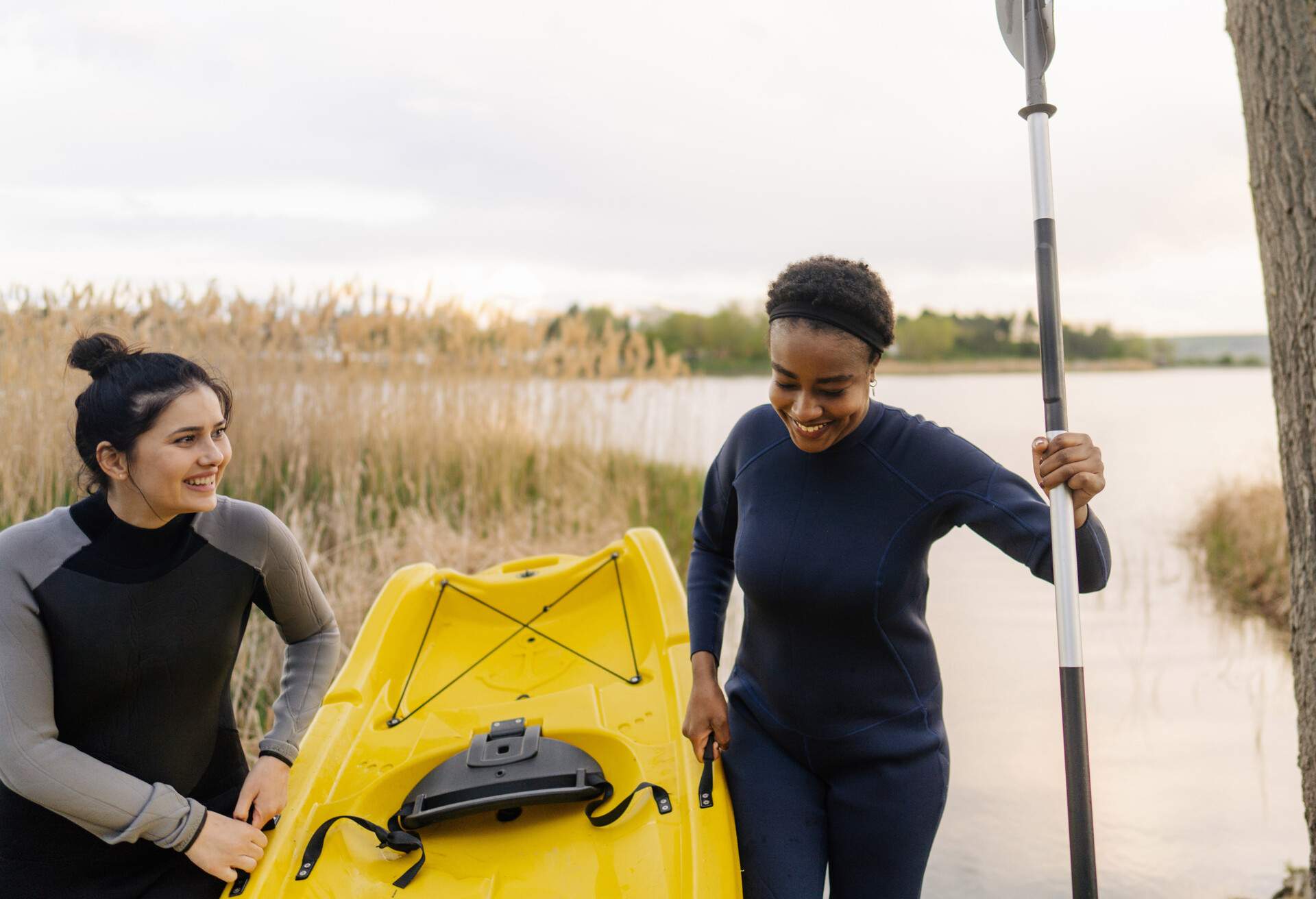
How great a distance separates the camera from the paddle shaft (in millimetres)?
1309

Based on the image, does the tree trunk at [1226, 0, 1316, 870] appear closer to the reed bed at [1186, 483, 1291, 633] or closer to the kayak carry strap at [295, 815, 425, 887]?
the kayak carry strap at [295, 815, 425, 887]

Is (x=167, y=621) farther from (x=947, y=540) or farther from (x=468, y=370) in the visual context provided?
(x=947, y=540)

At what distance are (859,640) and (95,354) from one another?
4.50 feet

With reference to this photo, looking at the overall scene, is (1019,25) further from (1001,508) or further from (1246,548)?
(1246,548)

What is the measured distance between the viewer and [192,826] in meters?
1.44

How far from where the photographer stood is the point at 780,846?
1.49m

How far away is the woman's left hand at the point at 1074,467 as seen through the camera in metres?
1.29

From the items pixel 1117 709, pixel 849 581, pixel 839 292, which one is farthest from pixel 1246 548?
pixel 839 292

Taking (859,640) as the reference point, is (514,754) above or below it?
below

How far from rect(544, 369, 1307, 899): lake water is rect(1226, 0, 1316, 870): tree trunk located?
2.43 ft

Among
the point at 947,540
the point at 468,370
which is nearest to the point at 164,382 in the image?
the point at 468,370

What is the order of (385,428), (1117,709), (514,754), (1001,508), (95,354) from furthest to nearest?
(385,428) → (1117,709) → (514,754) → (95,354) → (1001,508)

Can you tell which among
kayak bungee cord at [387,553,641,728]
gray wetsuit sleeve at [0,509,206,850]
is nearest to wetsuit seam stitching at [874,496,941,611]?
kayak bungee cord at [387,553,641,728]

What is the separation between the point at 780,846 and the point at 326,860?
0.79 m
